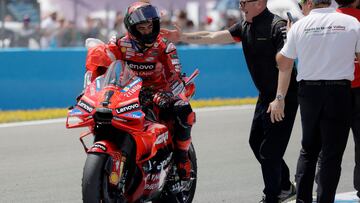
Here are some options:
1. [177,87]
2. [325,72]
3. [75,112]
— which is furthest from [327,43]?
[75,112]

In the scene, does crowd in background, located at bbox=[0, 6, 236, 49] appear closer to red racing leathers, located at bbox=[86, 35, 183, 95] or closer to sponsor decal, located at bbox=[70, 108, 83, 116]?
red racing leathers, located at bbox=[86, 35, 183, 95]

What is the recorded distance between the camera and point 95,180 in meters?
6.26

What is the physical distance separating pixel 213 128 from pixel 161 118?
215 inches

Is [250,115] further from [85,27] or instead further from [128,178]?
[128,178]

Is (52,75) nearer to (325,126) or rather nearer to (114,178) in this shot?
(114,178)

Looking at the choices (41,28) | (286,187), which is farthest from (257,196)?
(41,28)

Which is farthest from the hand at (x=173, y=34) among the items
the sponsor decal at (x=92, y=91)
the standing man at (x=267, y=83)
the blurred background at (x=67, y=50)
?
the blurred background at (x=67, y=50)

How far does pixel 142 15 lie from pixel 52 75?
8061mm

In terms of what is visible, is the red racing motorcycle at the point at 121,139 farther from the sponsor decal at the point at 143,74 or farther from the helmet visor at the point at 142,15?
the helmet visor at the point at 142,15

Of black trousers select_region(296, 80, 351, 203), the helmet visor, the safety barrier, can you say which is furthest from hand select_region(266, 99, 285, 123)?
the safety barrier

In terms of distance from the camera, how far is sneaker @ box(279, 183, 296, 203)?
26.1 feet

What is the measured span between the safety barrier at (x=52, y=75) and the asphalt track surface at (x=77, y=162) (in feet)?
4.94

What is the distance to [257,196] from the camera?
8.43 m

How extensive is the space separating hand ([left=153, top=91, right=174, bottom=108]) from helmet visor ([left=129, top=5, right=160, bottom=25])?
59 cm
